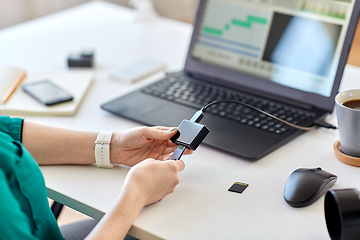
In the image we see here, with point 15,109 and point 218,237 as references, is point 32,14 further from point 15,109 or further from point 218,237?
point 218,237

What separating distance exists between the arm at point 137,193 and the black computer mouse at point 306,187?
0.20 metres

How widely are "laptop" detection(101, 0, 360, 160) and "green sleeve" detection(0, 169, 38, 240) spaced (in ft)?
1.28

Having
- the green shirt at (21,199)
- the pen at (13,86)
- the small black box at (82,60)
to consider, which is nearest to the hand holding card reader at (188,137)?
the green shirt at (21,199)

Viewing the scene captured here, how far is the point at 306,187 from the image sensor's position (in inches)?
25.3

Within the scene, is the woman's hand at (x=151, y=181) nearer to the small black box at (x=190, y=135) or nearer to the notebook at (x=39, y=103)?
the small black box at (x=190, y=135)

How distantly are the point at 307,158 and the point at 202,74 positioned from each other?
1.43ft

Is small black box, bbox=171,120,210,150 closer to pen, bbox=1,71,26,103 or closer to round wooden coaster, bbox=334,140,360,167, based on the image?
round wooden coaster, bbox=334,140,360,167

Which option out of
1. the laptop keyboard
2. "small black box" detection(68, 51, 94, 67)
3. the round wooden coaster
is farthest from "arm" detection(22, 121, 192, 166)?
"small black box" detection(68, 51, 94, 67)

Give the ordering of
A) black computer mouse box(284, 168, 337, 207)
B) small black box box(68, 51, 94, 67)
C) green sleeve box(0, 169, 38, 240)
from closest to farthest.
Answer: green sleeve box(0, 169, 38, 240)
black computer mouse box(284, 168, 337, 207)
small black box box(68, 51, 94, 67)

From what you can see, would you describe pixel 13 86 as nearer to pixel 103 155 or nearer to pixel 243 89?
pixel 103 155

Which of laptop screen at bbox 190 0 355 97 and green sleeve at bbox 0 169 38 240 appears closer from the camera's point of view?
green sleeve at bbox 0 169 38 240

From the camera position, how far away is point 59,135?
0.79 meters

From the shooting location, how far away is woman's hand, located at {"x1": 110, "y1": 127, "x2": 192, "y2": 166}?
74 cm

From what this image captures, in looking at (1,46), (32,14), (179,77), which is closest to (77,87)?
(179,77)
